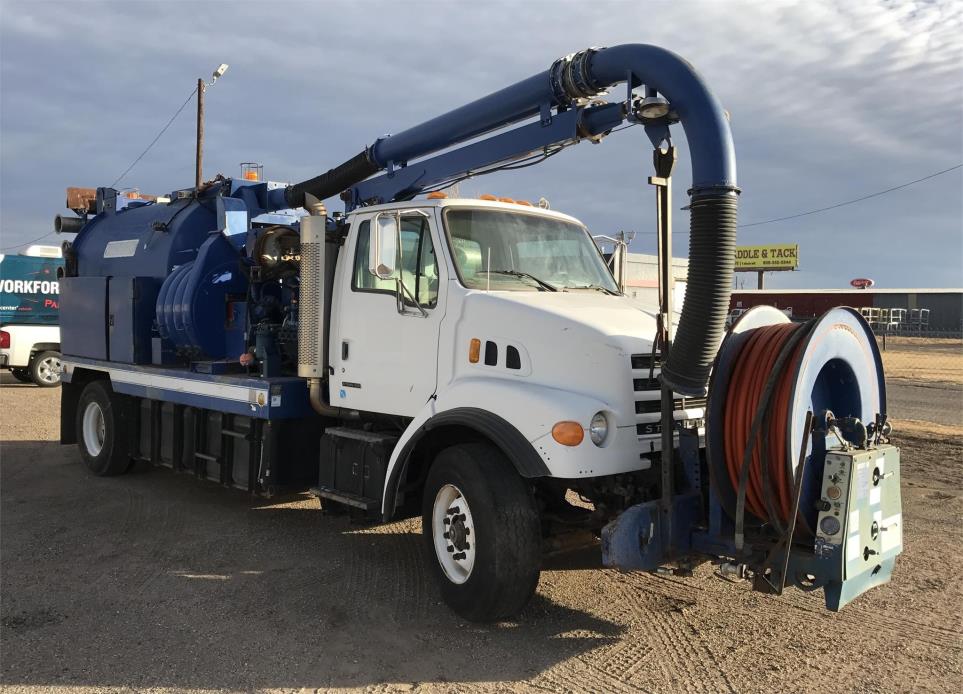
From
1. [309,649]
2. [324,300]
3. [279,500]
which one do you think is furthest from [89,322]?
[309,649]

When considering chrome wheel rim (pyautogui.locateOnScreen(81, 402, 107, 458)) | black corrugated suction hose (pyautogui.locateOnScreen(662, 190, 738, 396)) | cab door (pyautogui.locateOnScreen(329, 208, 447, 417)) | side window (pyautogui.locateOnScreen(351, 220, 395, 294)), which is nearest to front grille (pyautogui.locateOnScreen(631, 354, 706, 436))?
black corrugated suction hose (pyautogui.locateOnScreen(662, 190, 738, 396))

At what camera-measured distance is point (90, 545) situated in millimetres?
6488

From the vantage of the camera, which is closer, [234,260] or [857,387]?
[857,387]

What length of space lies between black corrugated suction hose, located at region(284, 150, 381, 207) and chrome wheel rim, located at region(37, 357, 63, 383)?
12.3m

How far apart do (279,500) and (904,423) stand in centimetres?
1008

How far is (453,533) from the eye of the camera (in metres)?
4.97

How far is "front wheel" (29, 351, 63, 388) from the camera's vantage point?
17578 mm

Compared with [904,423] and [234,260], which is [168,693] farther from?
[904,423]

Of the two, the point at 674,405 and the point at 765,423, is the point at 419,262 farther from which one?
the point at 765,423

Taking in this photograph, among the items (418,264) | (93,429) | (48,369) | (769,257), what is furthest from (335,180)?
(769,257)

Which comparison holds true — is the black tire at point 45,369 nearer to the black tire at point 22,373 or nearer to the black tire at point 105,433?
the black tire at point 22,373

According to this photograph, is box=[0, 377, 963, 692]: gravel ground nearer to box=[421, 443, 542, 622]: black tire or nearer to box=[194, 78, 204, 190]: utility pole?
box=[421, 443, 542, 622]: black tire

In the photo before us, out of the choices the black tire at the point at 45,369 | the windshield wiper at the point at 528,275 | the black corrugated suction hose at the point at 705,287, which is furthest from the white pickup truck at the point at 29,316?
the black corrugated suction hose at the point at 705,287

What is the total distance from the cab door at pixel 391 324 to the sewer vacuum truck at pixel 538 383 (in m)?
0.02
